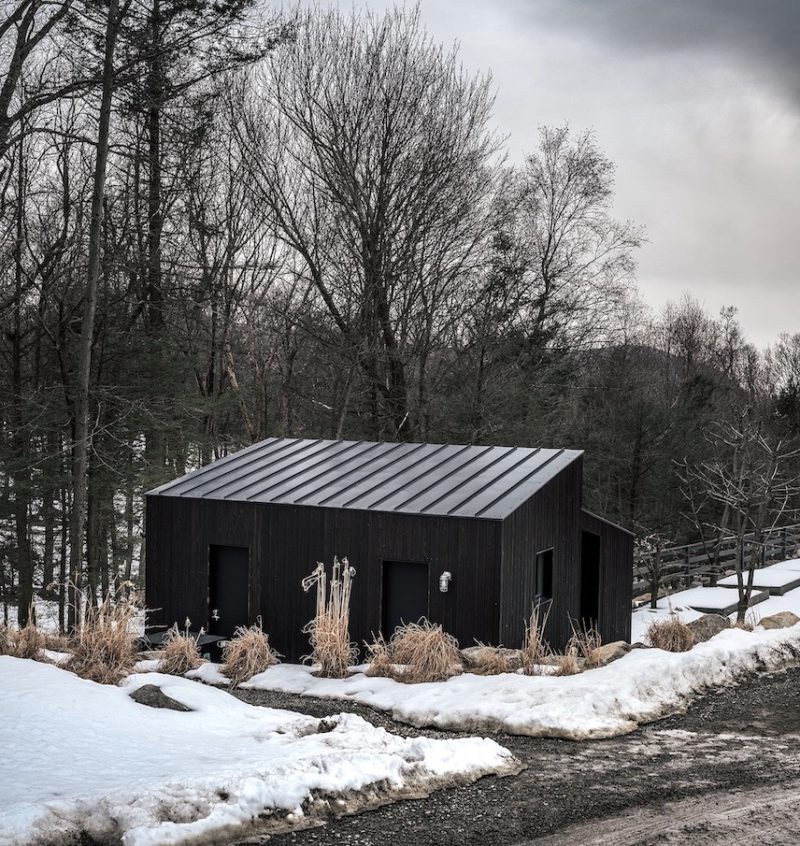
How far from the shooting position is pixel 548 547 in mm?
13227

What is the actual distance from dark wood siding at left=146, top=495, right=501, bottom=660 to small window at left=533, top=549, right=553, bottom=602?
5.40ft

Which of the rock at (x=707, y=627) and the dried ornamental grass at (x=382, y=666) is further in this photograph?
the rock at (x=707, y=627)

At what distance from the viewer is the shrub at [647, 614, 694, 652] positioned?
34.0 feet

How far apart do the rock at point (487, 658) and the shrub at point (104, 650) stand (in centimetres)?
340

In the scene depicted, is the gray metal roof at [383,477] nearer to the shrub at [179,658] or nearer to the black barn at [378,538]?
the black barn at [378,538]

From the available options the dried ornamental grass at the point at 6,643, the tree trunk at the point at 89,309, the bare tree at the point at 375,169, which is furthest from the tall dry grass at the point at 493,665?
the bare tree at the point at 375,169

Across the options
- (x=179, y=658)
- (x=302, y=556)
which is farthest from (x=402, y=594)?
(x=179, y=658)

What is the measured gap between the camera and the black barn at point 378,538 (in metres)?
11.7

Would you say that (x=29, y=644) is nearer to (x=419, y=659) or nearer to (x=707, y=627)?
(x=419, y=659)

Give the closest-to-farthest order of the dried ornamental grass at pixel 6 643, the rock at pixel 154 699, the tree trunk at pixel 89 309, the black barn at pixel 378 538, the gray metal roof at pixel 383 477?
the rock at pixel 154 699 → the dried ornamental grass at pixel 6 643 → the black barn at pixel 378 538 → the gray metal roof at pixel 383 477 → the tree trunk at pixel 89 309

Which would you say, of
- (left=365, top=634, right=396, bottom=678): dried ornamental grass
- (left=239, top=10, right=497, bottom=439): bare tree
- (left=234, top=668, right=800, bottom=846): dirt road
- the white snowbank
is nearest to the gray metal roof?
(left=365, top=634, right=396, bottom=678): dried ornamental grass

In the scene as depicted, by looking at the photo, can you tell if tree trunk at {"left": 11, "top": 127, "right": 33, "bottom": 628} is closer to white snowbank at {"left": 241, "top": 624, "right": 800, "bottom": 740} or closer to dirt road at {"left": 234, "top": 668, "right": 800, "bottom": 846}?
white snowbank at {"left": 241, "top": 624, "right": 800, "bottom": 740}

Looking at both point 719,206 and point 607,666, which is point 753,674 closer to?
point 607,666

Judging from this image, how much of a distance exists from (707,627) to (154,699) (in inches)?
255
